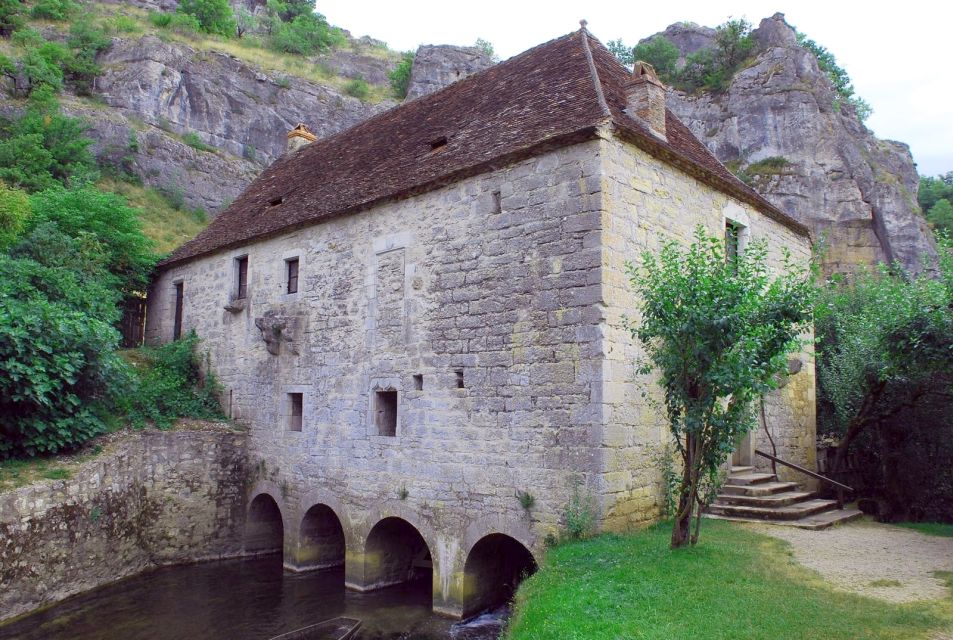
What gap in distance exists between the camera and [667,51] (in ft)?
106

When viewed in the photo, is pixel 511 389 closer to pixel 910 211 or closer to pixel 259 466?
pixel 259 466

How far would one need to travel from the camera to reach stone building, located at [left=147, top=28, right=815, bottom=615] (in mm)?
8492

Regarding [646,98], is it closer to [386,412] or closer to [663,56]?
[386,412]

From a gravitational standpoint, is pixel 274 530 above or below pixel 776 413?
below

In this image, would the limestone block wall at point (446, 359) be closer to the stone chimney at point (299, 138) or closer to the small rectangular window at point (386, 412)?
the small rectangular window at point (386, 412)

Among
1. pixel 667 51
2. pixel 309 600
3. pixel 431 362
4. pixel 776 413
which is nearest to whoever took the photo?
pixel 431 362

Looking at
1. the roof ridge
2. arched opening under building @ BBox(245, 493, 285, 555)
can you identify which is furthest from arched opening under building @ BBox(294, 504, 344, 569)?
the roof ridge

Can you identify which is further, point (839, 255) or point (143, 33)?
point (143, 33)

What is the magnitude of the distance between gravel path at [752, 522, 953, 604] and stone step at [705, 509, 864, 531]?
0.11 meters

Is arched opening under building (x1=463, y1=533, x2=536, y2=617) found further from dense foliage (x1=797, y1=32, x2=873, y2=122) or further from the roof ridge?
dense foliage (x1=797, y1=32, x2=873, y2=122)

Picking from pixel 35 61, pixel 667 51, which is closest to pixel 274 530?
pixel 35 61

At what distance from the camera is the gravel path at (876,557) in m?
6.39

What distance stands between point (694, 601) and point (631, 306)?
4.03 metres

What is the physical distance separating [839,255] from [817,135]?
4.79 m
